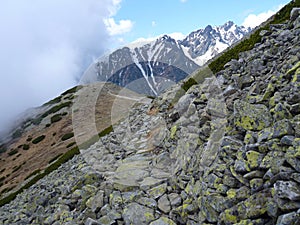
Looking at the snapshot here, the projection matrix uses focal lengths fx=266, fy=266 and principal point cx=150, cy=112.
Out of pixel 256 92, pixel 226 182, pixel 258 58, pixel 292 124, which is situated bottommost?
pixel 226 182

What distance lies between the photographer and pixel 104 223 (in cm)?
1125

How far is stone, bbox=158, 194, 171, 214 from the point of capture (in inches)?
421

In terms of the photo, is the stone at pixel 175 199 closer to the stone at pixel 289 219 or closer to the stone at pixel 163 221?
the stone at pixel 163 221

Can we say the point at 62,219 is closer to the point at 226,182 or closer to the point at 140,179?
the point at 140,179

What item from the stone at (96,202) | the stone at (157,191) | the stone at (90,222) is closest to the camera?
the stone at (90,222)

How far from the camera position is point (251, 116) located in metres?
9.73

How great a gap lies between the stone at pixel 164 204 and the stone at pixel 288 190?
4840 mm

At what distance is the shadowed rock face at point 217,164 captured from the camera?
7.61 m

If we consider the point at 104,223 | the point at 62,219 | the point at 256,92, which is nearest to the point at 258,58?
the point at 256,92

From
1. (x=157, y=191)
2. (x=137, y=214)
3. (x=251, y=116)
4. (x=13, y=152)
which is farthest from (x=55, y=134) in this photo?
(x=251, y=116)

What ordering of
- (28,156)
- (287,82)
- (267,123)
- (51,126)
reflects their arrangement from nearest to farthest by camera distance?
(267,123) → (287,82) → (28,156) → (51,126)

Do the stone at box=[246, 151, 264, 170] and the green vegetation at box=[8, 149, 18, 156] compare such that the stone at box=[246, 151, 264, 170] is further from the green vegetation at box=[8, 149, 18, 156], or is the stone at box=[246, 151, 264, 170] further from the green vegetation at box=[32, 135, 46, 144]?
the green vegetation at box=[8, 149, 18, 156]

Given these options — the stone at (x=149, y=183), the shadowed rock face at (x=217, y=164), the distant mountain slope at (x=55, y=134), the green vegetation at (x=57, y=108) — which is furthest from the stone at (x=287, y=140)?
the green vegetation at (x=57, y=108)

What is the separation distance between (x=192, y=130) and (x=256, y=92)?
3512mm
